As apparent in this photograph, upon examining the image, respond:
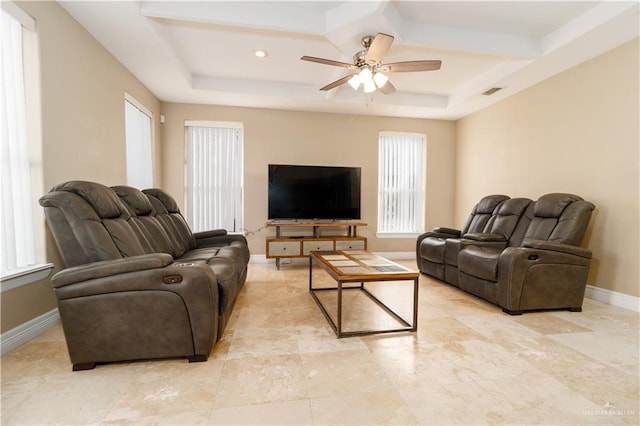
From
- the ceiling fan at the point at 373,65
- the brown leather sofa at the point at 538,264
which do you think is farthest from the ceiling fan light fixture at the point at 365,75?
the brown leather sofa at the point at 538,264

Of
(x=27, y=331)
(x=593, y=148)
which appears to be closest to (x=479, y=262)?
(x=593, y=148)

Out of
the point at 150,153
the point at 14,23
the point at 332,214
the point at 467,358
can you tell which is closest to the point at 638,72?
the point at 467,358

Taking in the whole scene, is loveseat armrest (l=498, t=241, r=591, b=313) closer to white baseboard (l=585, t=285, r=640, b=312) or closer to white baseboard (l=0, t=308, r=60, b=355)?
white baseboard (l=585, t=285, r=640, b=312)

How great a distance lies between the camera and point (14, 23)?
2053mm

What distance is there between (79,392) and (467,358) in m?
2.24

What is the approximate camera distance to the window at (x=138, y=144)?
11.9 feet

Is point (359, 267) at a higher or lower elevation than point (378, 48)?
lower

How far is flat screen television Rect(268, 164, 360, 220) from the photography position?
464cm

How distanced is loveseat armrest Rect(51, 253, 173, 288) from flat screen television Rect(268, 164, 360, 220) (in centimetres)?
292

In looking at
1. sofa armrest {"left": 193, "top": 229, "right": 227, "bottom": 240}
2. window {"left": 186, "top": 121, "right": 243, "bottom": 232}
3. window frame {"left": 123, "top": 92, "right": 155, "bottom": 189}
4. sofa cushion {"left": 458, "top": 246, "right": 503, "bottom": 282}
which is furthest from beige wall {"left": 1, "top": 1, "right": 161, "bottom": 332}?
sofa cushion {"left": 458, "top": 246, "right": 503, "bottom": 282}

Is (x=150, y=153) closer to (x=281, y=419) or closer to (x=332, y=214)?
(x=332, y=214)

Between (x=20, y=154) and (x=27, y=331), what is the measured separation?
1.24m

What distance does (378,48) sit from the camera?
7.96 ft

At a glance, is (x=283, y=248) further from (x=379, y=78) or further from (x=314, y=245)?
(x=379, y=78)
